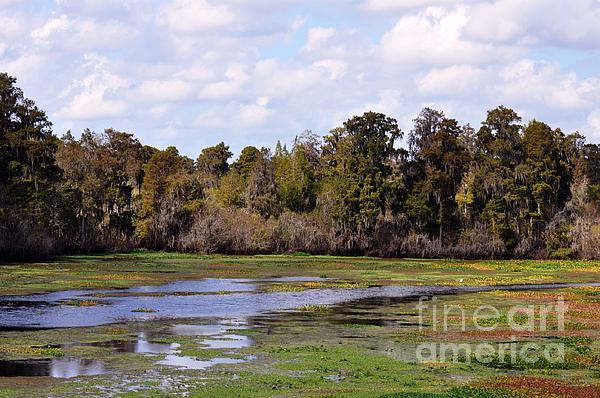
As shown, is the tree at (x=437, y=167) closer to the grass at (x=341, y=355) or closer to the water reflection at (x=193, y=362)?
the grass at (x=341, y=355)

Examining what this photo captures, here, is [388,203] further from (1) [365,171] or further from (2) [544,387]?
(2) [544,387]

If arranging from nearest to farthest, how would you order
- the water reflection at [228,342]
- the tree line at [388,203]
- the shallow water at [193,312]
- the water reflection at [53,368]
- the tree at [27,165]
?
the water reflection at [53,368] → the shallow water at [193,312] → the water reflection at [228,342] → the tree at [27,165] → the tree line at [388,203]

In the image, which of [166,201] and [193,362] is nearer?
[193,362]

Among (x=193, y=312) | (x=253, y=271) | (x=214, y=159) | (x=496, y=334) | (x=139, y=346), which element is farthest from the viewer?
(x=214, y=159)

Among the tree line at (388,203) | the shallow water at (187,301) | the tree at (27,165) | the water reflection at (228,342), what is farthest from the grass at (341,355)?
the tree line at (388,203)

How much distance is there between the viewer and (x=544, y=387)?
2419cm

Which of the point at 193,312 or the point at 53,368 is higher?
the point at 193,312

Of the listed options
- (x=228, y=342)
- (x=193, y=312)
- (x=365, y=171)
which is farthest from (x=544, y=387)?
(x=365, y=171)

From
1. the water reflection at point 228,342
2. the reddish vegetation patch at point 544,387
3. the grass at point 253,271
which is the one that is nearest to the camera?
the reddish vegetation patch at point 544,387

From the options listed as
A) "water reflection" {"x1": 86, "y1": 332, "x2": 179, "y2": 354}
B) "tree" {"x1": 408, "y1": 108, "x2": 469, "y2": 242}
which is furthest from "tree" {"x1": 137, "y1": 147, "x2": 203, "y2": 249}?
"water reflection" {"x1": 86, "y1": 332, "x2": 179, "y2": 354}

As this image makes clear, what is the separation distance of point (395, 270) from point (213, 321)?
48405mm

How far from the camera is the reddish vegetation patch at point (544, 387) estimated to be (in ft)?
75.9

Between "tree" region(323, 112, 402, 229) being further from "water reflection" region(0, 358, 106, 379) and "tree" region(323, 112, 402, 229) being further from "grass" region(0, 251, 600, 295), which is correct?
"water reflection" region(0, 358, 106, 379)

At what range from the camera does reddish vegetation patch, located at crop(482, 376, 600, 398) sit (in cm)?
2313
